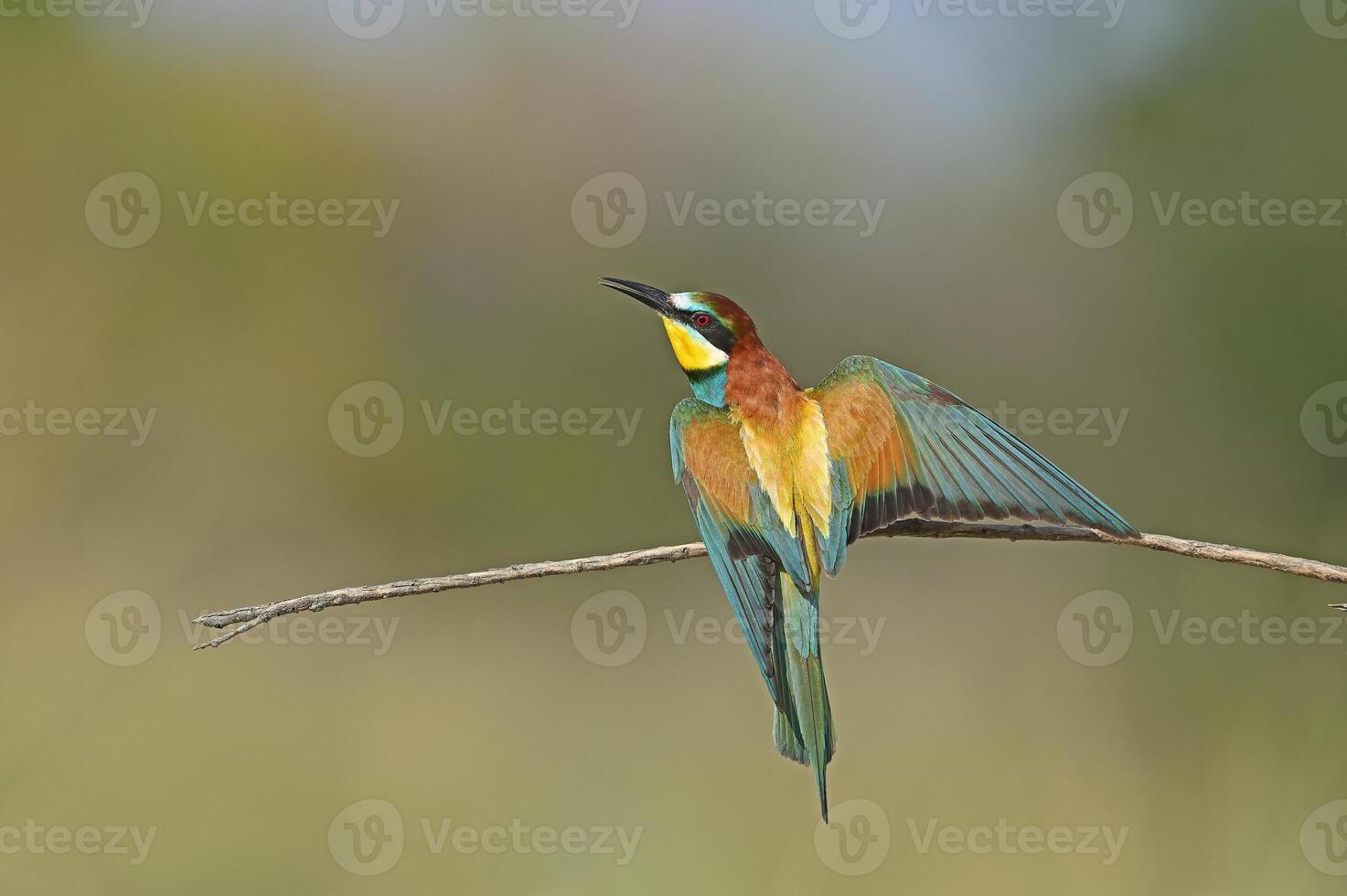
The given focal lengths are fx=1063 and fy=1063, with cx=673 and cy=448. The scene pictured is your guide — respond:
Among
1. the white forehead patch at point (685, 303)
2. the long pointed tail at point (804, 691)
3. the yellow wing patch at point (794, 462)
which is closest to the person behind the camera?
the long pointed tail at point (804, 691)

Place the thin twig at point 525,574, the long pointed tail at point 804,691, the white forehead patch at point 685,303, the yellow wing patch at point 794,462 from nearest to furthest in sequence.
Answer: the thin twig at point 525,574 < the long pointed tail at point 804,691 < the yellow wing patch at point 794,462 < the white forehead patch at point 685,303

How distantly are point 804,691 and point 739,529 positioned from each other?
343 mm

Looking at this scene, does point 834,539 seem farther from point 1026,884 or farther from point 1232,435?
point 1232,435

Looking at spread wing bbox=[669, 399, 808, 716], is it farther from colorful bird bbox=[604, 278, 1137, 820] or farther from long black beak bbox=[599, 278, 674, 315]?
long black beak bbox=[599, 278, 674, 315]

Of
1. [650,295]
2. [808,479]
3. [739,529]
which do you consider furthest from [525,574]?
[650,295]

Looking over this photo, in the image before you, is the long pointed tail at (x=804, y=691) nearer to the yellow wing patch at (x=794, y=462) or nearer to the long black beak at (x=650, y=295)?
the yellow wing patch at (x=794, y=462)

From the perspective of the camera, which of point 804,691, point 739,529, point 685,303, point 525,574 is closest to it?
point 525,574

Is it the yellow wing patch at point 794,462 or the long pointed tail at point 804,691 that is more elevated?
Answer: the yellow wing patch at point 794,462

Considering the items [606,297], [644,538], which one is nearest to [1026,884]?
[644,538]

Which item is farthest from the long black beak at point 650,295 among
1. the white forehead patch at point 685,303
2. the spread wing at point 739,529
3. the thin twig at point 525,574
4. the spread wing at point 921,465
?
the thin twig at point 525,574

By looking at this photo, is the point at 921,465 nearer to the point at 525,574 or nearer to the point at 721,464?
the point at 721,464

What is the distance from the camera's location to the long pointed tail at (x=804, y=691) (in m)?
1.98

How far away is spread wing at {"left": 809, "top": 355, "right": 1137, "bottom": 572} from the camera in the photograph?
2.01 metres

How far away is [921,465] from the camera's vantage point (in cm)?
218
